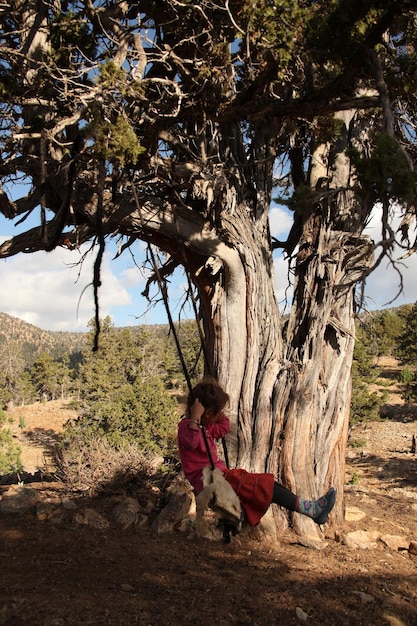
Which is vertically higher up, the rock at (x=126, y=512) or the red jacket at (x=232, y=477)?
the red jacket at (x=232, y=477)

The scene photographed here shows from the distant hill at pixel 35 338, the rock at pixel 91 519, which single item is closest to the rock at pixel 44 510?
the rock at pixel 91 519

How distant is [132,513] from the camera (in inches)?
180

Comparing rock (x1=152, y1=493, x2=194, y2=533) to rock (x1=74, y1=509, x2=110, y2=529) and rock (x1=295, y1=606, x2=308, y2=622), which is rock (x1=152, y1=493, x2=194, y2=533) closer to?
rock (x1=74, y1=509, x2=110, y2=529)

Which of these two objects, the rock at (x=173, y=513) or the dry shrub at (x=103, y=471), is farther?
the dry shrub at (x=103, y=471)

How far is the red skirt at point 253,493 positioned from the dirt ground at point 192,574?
0.44 metres

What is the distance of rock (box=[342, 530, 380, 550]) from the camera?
474 cm

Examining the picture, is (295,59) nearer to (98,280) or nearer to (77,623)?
(98,280)

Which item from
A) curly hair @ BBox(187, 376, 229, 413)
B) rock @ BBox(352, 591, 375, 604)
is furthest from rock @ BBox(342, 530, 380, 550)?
curly hair @ BBox(187, 376, 229, 413)

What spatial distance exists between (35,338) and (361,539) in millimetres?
162964

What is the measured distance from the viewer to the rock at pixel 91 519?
14.2ft

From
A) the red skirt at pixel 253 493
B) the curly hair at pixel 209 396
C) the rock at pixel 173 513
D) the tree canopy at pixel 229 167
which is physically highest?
the tree canopy at pixel 229 167

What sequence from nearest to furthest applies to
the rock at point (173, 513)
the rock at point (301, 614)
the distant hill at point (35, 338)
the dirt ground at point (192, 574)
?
the dirt ground at point (192, 574), the rock at point (301, 614), the rock at point (173, 513), the distant hill at point (35, 338)

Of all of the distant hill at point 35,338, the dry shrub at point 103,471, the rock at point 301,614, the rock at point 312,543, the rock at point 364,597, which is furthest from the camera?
the distant hill at point 35,338

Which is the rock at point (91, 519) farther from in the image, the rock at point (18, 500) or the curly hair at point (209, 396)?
the curly hair at point (209, 396)
